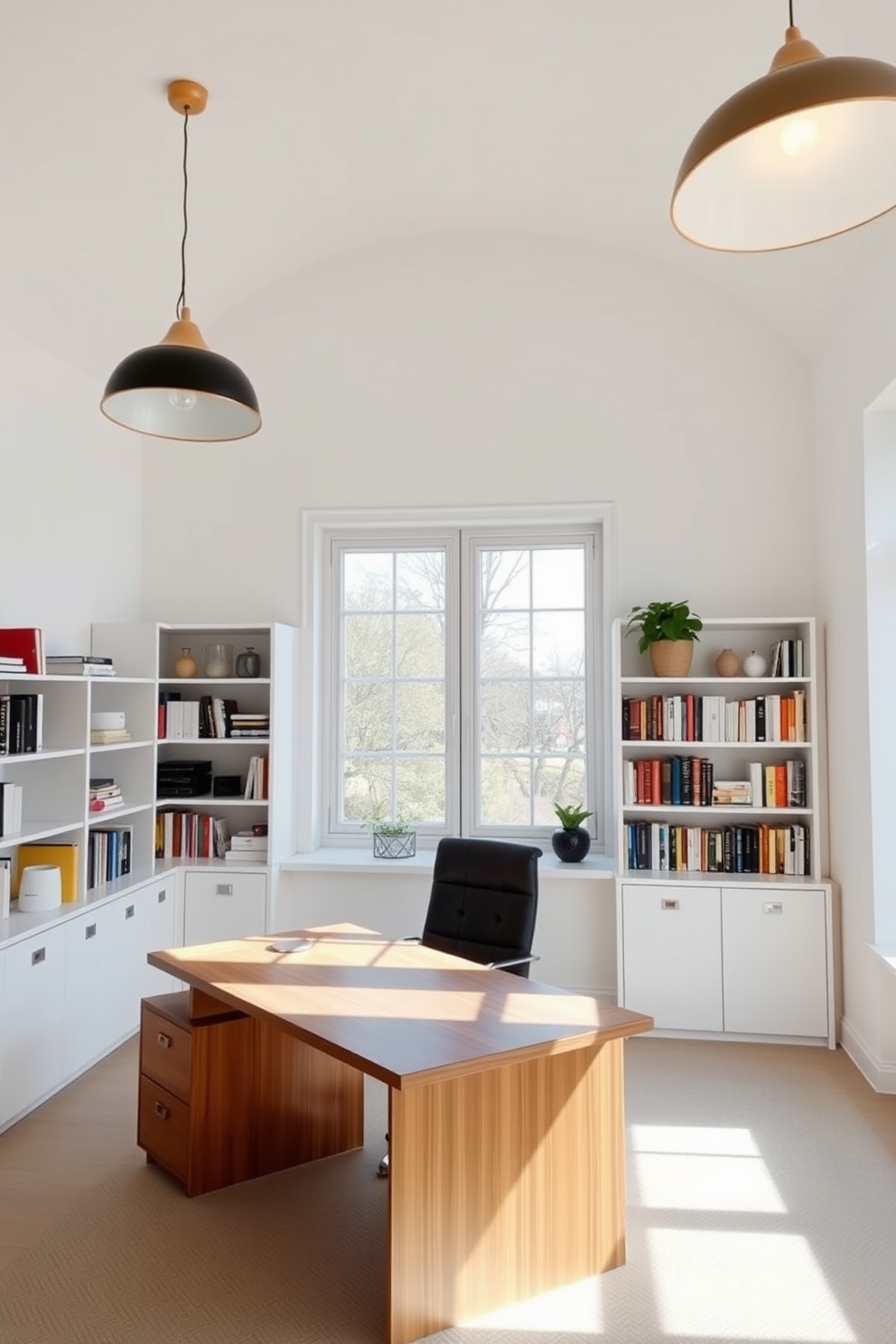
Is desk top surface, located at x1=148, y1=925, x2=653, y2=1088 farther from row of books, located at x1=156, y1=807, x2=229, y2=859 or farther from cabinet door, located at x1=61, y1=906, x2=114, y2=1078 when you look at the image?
row of books, located at x1=156, y1=807, x2=229, y2=859

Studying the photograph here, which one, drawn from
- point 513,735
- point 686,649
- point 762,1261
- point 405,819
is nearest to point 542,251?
point 686,649

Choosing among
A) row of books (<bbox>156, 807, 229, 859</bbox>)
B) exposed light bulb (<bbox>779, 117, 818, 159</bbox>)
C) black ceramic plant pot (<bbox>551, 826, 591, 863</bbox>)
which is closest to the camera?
exposed light bulb (<bbox>779, 117, 818, 159</bbox>)

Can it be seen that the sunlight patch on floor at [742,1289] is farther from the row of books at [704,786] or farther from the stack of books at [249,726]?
the stack of books at [249,726]

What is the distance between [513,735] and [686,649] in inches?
43.8

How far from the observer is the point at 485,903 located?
12.6 feet

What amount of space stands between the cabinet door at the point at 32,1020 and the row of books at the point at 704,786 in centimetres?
268

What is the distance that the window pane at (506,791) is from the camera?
534 cm

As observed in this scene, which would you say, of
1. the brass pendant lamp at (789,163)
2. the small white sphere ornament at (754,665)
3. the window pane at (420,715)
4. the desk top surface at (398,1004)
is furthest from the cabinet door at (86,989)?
the brass pendant lamp at (789,163)

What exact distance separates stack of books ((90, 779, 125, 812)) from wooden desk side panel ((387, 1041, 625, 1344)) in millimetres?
2654

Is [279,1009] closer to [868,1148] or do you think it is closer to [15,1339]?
[15,1339]

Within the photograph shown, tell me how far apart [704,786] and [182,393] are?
3.08 m

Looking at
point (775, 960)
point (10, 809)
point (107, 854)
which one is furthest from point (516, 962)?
point (107, 854)

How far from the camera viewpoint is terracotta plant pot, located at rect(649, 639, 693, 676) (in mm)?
4762

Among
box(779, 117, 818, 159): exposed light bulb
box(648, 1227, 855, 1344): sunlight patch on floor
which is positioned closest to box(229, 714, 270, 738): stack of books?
box(648, 1227, 855, 1344): sunlight patch on floor
